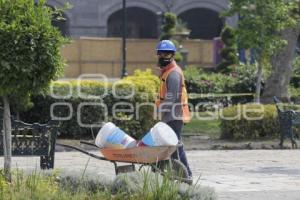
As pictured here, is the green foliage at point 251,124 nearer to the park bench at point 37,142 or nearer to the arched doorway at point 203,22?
the park bench at point 37,142

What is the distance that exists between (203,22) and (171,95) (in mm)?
45704

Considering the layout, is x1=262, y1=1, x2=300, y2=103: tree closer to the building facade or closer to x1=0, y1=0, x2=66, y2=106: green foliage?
x1=0, y1=0, x2=66, y2=106: green foliage

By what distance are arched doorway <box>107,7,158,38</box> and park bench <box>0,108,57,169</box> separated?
137 ft

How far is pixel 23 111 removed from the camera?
15.5m

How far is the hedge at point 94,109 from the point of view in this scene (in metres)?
15.6

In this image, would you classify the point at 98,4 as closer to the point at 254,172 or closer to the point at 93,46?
the point at 93,46

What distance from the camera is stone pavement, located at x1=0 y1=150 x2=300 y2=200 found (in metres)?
10.0

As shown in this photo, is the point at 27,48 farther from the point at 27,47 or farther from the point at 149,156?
the point at 149,156

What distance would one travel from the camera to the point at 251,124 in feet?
54.4

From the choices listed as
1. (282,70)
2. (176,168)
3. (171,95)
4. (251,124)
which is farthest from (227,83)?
(176,168)

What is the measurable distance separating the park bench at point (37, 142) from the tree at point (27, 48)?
233 centimetres

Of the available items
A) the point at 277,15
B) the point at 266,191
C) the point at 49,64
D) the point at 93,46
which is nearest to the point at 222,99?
the point at 277,15

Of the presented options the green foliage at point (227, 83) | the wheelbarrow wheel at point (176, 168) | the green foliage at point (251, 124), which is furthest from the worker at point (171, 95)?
the green foliage at point (227, 83)

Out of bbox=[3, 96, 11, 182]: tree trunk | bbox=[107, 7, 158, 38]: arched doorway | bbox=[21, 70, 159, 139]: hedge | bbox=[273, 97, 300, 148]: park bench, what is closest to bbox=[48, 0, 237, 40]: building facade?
bbox=[107, 7, 158, 38]: arched doorway
